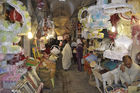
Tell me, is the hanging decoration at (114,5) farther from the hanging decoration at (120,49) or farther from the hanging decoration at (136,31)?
the hanging decoration at (136,31)

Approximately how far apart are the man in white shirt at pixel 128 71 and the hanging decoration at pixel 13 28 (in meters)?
2.19

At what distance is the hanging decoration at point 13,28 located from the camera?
2.48 meters

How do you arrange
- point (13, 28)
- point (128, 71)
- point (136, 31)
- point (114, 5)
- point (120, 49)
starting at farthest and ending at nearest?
point (136, 31)
point (120, 49)
point (128, 71)
point (13, 28)
point (114, 5)

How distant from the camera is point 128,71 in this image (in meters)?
3.05

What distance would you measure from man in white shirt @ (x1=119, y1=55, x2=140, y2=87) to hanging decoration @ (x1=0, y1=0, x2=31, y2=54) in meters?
2.19

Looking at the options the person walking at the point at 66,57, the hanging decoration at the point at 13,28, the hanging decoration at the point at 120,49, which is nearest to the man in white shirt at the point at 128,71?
the hanging decoration at the point at 120,49

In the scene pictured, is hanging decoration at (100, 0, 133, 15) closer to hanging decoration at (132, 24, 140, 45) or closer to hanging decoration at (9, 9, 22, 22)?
hanging decoration at (132, 24, 140, 45)

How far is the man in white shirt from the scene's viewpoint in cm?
297

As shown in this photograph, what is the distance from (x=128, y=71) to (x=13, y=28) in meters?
2.54

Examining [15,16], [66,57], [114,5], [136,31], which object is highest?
[114,5]

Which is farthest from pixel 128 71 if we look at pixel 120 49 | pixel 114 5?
pixel 114 5

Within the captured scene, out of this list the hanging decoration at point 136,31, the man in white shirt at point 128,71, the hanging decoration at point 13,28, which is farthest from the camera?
the hanging decoration at point 136,31

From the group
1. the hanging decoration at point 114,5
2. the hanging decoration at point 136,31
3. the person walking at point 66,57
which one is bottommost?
the person walking at point 66,57

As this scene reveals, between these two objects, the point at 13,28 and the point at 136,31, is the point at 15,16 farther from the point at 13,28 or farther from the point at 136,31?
the point at 136,31
